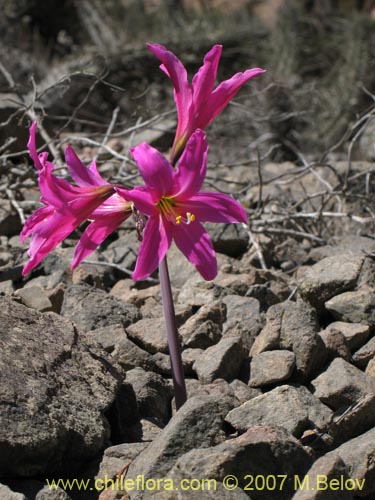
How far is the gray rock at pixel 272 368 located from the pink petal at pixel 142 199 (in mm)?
664

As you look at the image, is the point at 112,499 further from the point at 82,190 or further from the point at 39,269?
the point at 39,269

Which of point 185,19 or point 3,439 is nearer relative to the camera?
point 3,439

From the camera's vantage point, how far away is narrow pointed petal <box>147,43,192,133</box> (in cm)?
217

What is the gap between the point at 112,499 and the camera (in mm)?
1926

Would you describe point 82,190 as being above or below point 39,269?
above

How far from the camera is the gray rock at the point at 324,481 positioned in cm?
175

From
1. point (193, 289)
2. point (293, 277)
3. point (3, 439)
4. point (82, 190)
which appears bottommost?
point (293, 277)

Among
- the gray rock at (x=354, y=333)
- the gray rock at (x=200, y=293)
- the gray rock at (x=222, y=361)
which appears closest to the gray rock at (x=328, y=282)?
the gray rock at (x=354, y=333)

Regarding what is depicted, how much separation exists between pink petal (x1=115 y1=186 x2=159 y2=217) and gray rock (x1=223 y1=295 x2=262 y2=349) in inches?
32.1

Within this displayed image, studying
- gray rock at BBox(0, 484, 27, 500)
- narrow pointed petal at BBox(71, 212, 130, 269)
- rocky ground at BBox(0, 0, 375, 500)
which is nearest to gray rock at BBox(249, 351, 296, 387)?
rocky ground at BBox(0, 0, 375, 500)

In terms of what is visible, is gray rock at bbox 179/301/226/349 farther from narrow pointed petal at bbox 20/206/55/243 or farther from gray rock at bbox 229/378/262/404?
narrow pointed petal at bbox 20/206/55/243

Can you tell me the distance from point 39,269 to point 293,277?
1.02 meters

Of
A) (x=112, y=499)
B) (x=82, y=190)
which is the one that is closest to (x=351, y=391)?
(x=112, y=499)

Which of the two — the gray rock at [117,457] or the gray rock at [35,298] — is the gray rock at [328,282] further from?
the gray rock at [117,457]
